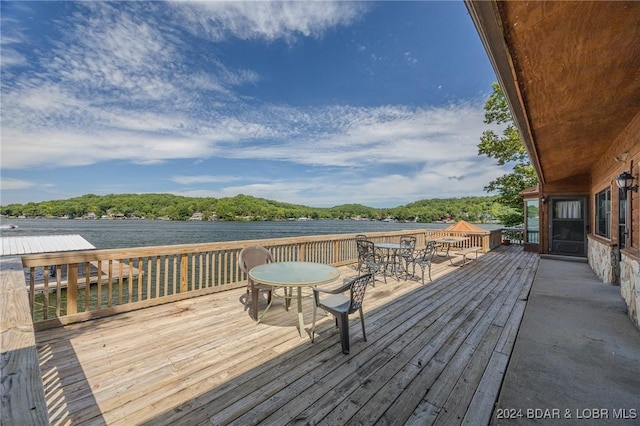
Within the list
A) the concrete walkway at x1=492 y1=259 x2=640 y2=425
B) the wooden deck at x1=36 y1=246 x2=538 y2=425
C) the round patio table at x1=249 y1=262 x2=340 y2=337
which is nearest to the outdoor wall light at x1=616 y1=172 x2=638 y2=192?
the concrete walkway at x1=492 y1=259 x2=640 y2=425

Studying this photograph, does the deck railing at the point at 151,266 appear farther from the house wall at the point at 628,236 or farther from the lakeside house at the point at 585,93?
the house wall at the point at 628,236

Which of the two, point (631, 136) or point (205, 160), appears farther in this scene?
point (205, 160)

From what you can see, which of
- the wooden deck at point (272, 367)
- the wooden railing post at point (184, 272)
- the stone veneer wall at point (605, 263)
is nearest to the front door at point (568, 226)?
the stone veneer wall at point (605, 263)

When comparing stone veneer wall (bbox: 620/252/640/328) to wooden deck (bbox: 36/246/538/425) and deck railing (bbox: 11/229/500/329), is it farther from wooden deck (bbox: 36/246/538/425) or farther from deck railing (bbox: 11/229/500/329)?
deck railing (bbox: 11/229/500/329)

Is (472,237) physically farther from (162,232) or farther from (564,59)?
(162,232)

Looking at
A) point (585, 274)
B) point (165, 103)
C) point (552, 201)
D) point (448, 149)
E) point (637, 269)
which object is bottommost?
point (585, 274)

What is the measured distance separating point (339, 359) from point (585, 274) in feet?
24.8

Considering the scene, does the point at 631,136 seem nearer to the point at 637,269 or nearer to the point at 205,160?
the point at 637,269

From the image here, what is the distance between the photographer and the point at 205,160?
35469 mm

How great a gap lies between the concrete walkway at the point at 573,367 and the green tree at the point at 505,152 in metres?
Answer: 10.5

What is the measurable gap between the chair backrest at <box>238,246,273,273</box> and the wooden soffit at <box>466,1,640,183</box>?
3686 mm

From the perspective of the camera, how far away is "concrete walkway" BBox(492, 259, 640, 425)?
189 cm

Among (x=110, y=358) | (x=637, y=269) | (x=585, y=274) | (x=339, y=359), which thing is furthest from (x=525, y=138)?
(x=110, y=358)

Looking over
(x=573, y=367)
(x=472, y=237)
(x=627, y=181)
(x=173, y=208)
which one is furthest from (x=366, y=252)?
(x=173, y=208)
